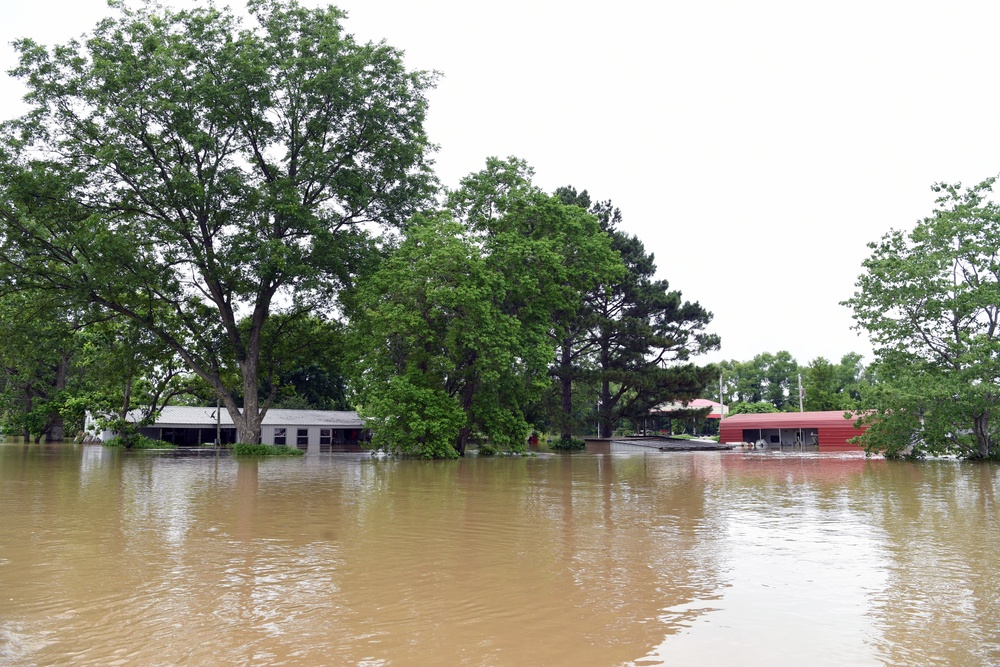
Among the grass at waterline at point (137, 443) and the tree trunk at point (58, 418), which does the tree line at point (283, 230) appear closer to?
the grass at waterline at point (137, 443)

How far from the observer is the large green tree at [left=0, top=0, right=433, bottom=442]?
3319 centimetres

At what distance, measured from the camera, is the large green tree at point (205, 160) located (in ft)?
109

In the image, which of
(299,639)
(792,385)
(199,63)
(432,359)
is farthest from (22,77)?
(792,385)

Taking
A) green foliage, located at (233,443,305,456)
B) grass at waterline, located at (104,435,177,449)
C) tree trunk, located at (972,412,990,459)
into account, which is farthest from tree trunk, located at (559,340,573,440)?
grass at waterline, located at (104,435,177,449)

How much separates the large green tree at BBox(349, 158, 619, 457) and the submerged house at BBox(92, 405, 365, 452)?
2036cm

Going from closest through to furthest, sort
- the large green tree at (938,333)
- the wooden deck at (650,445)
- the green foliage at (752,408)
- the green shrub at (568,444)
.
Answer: the large green tree at (938,333) < the green shrub at (568,444) < the wooden deck at (650,445) < the green foliage at (752,408)

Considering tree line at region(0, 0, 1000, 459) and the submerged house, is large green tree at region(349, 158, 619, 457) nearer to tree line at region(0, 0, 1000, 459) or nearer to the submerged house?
tree line at region(0, 0, 1000, 459)

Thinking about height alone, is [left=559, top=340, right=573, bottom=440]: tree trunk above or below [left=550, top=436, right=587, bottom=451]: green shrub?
above

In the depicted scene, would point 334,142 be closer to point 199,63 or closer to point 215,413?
Result: point 199,63

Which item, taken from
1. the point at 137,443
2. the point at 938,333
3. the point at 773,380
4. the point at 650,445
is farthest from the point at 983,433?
the point at 773,380

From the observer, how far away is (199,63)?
35094 mm

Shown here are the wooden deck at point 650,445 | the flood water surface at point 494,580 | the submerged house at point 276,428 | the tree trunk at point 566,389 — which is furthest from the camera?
the wooden deck at point 650,445

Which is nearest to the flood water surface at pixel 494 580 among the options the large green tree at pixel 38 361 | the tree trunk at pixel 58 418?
the large green tree at pixel 38 361

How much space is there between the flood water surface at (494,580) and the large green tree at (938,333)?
1756 centimetres
